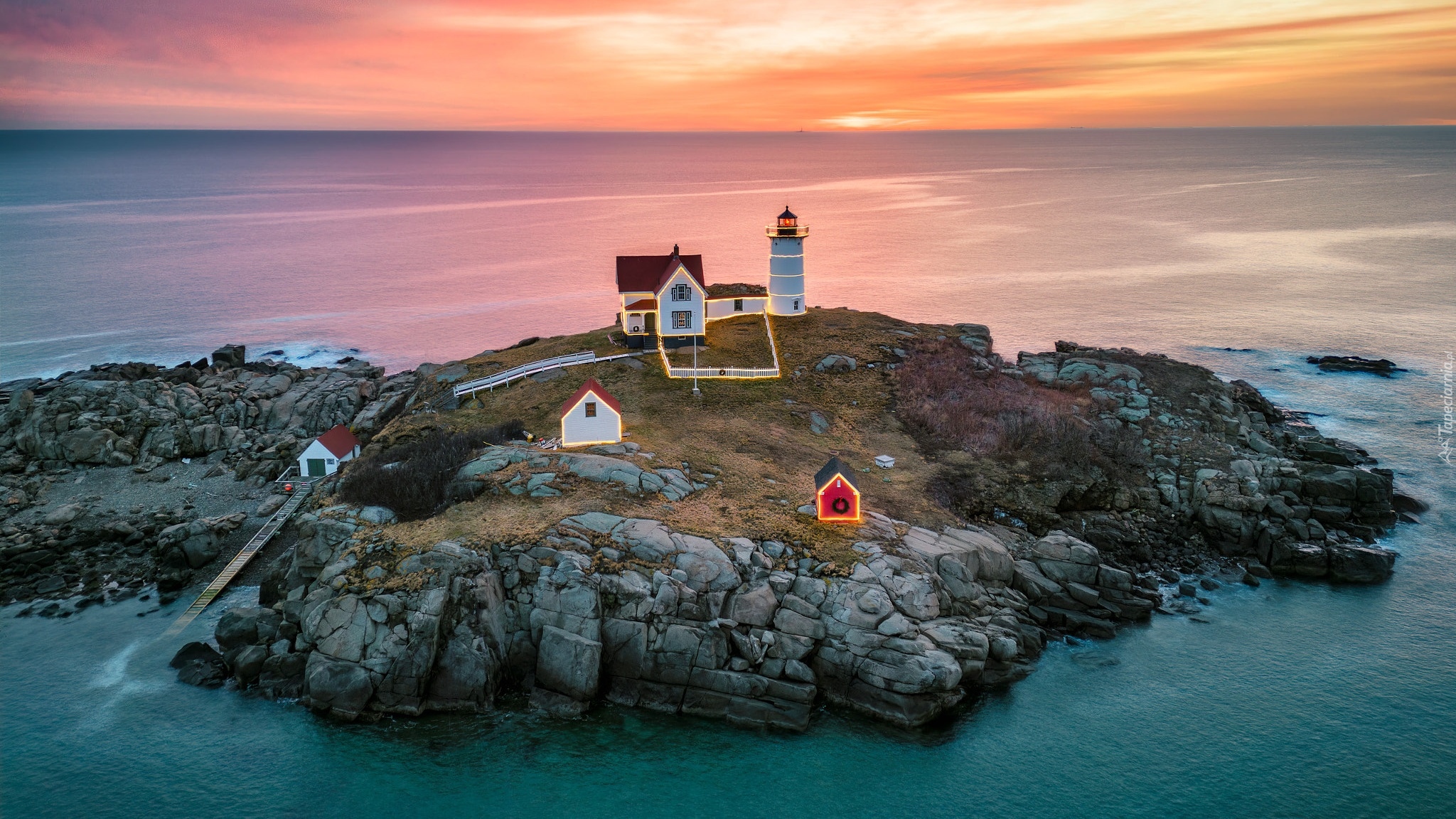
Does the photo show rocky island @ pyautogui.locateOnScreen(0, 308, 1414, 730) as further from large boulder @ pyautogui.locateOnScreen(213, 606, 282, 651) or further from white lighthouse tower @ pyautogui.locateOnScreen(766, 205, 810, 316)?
white lighthouse tower @ pyautogui.locateOnScreen(766, 205, 810, 316)

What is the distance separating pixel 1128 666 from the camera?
102ft

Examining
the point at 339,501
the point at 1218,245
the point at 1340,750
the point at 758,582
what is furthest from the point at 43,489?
the point at 1218,245

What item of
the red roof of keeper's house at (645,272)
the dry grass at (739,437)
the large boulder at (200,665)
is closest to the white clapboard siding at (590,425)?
the dry grass at (739,437)

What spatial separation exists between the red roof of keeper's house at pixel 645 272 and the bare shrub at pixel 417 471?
41.1 feet

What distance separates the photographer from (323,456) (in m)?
45.7

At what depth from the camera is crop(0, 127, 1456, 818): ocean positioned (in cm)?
2567

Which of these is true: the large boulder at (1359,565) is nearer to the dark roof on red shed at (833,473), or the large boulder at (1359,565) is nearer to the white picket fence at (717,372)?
the dark roof on red shed at (833,473)

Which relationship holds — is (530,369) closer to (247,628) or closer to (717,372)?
(717,372)

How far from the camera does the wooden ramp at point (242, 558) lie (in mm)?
34719

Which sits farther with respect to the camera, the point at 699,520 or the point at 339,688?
the point at 699,520

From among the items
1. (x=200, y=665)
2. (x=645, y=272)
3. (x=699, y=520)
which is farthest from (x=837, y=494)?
(x=200, y=665)

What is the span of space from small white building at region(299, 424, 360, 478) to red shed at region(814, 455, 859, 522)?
25902mm

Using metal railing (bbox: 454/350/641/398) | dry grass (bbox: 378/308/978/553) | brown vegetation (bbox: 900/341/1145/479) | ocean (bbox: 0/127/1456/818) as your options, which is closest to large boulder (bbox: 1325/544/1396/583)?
ocean (bbox: 0/127/1456/818)

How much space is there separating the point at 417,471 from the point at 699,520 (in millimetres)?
11992
